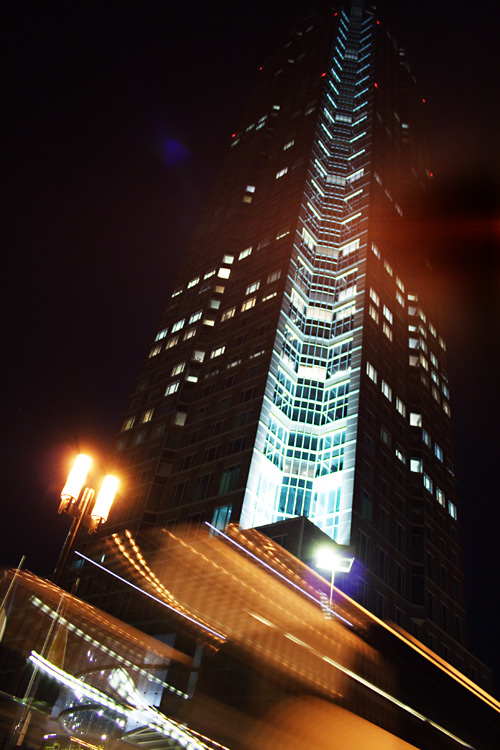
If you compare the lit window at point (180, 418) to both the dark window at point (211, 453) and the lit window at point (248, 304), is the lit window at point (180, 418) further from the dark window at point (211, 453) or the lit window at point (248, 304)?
the lit window at point (248, 304)

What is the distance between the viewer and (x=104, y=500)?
44.8 feet

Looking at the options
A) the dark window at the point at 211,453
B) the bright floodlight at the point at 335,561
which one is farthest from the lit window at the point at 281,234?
the bright floodlight at the point at 335,561

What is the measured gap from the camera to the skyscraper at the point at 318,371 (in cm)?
4538

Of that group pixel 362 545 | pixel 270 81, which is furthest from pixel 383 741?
pixel 270 81

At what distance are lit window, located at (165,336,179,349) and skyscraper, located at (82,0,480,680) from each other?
431mm

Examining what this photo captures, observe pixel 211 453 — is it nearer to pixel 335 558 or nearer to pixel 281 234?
pixel 335 558

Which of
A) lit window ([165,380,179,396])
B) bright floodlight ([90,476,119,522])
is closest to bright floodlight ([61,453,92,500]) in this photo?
bright floodlight ([90,476,119,522])

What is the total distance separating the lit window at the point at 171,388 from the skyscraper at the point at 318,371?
15cm

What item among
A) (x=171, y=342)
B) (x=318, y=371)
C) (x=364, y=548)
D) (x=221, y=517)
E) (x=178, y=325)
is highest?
(x=178, y=325)

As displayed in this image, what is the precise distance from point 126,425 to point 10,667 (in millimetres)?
51513

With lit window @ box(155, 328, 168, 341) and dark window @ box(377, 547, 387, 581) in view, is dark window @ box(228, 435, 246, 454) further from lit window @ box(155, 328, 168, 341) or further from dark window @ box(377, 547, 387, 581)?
lit window @ box(155, 328, 168, 341)

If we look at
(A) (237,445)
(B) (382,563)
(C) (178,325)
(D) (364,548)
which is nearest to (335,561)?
(D) (364,548)

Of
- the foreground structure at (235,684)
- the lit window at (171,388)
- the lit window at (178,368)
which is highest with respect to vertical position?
the lit window at (178,368)

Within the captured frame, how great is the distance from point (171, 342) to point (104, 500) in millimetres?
53233
